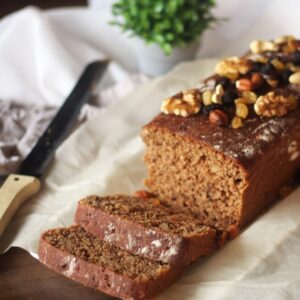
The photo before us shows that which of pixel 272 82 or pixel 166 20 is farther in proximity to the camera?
pixel 166 20

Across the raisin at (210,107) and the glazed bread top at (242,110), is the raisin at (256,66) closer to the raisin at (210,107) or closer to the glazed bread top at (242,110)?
the glazed bread top at (242,110)

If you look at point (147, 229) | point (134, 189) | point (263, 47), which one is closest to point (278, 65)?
point (263, 47)

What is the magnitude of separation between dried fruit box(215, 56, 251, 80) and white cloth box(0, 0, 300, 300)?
2.50ft

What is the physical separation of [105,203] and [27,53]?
2.20 m

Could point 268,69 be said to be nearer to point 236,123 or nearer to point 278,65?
point 278,65

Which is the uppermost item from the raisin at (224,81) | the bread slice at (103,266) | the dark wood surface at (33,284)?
the raisin at (224,81)

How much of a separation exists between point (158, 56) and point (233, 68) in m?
1.31

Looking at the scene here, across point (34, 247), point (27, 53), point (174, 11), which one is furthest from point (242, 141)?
point (27, 53)

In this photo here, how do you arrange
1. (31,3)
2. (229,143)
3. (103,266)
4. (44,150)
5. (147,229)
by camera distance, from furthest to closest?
1. (31,3)
2. (44,150)
3. (229,143)
4. (147,229)
5. (103,266)

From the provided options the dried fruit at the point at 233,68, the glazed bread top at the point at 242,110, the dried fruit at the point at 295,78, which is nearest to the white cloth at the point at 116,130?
the glazed bread top at the point at 242,110

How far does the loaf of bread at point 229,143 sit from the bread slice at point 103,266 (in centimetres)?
54

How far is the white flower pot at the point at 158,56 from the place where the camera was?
4609mm

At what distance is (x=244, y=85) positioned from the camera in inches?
127

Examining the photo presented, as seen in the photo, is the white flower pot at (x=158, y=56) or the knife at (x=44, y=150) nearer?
the knife at (x=44, y=150)
